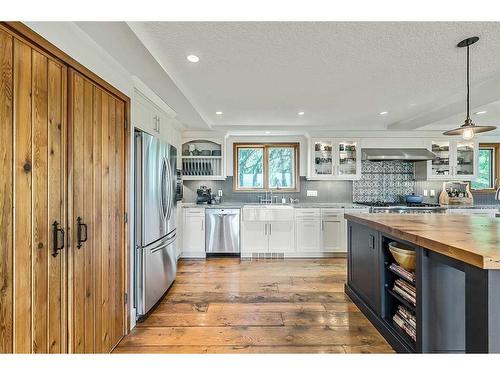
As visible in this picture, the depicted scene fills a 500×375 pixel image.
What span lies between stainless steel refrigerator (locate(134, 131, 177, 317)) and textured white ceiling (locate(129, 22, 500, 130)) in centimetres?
81

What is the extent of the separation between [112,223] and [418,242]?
2.18m

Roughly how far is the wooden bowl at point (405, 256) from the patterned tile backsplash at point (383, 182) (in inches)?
130

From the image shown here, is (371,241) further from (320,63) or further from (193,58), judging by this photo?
(193,58)

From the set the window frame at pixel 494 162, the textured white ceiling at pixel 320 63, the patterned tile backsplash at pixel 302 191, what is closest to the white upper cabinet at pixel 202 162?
the patterned tile backsplash at pixel 302 191

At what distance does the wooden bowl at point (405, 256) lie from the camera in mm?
1817

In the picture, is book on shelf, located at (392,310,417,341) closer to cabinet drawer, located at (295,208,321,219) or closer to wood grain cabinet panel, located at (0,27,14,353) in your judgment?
wood grain cabinet panel, located at (0,27,14,353)

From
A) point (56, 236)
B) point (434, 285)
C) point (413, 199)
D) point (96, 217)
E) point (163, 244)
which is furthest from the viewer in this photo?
point (413, 199)

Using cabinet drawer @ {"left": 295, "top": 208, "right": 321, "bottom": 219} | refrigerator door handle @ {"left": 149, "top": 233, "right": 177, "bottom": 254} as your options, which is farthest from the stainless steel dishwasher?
refrigerator door handle @ {"left": 149, "top": 233, "right": 177, "bottom": 254}

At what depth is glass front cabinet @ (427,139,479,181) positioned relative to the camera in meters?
4.79

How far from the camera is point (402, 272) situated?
1.92m

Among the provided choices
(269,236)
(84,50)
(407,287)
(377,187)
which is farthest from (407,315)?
(377,187)

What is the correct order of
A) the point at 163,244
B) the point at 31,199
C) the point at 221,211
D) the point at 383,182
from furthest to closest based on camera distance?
the point at 383,182 → the point at 221,211 → the point at 163,244 → the point at 31,199

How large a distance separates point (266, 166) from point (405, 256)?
3542 mm
